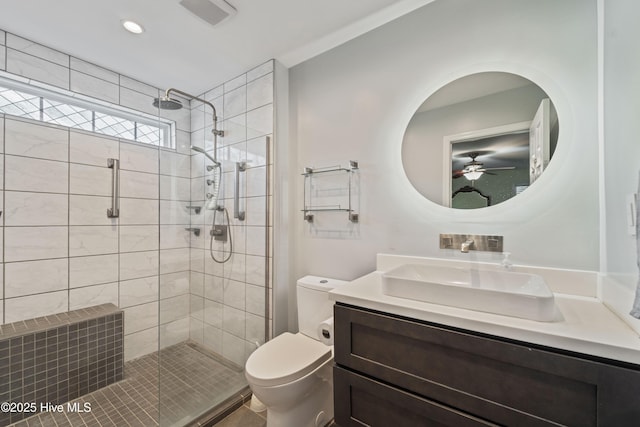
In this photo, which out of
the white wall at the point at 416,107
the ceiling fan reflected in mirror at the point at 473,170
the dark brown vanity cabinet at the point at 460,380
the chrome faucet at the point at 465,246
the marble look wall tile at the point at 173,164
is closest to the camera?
the dark brown vanity cabinet at the point at 460,380

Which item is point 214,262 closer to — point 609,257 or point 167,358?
point 167,358

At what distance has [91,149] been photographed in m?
2.07

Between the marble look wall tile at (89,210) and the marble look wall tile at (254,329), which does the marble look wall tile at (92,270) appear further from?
the marble look wall tile at (254,329)

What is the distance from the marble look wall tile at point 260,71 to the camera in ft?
6.65

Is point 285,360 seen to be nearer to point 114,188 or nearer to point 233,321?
point 233,321

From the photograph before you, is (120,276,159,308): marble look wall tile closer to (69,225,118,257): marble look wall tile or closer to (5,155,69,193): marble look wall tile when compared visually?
(69,225,118,257): marble look wall tile

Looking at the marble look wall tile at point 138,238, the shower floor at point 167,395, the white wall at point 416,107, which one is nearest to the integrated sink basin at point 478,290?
the white wall at point 416,107

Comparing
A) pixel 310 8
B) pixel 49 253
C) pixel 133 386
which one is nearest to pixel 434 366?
pixel 310 8

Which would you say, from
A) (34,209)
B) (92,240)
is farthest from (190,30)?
(92,240)

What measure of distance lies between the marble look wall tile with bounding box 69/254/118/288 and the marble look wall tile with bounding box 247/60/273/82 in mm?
1898

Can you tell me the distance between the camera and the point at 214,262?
1.96 metres

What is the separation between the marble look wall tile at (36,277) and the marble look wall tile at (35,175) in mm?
521

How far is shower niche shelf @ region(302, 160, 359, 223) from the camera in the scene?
5.88 feet

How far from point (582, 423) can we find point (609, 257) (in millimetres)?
694
